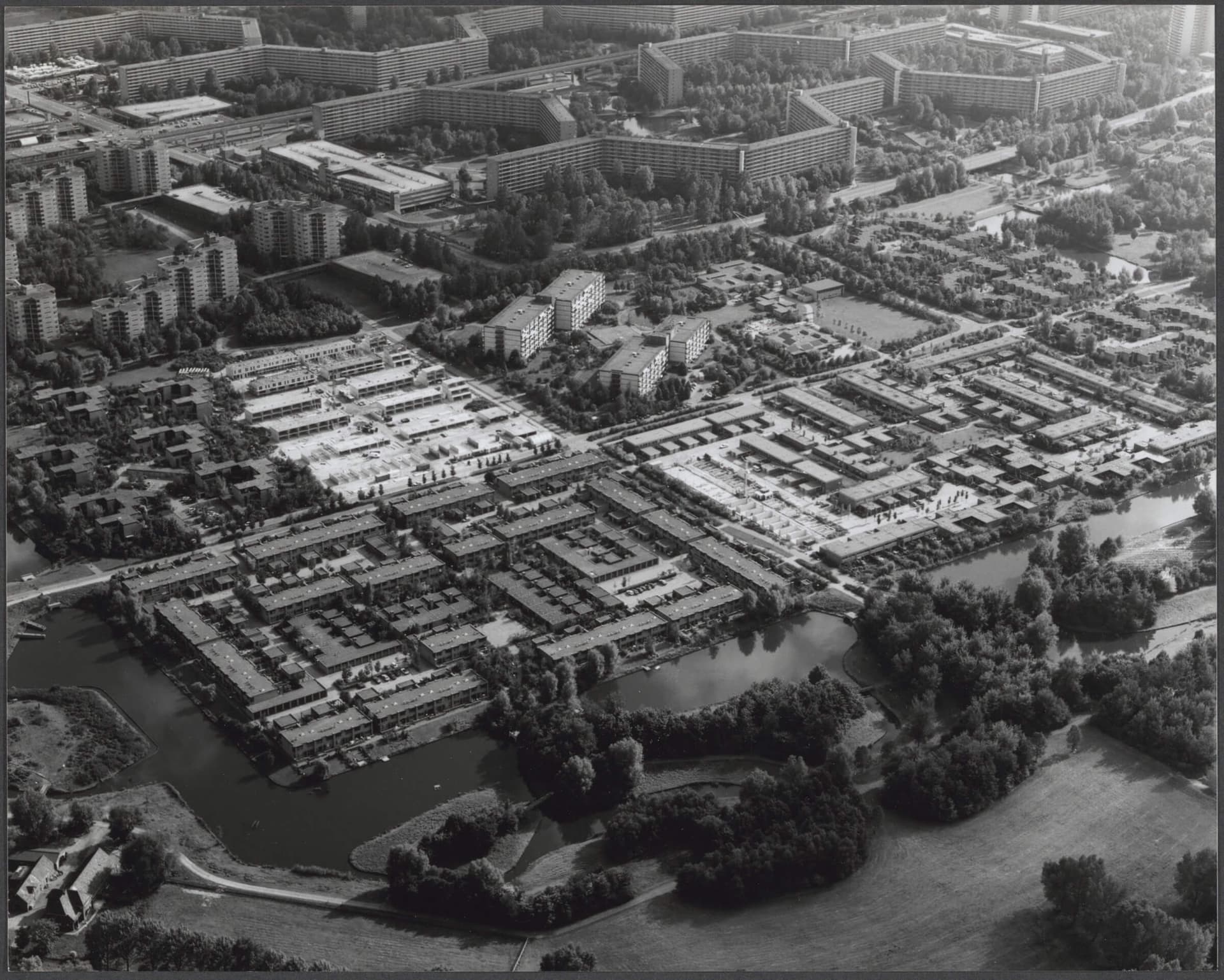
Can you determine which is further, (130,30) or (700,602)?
(130,30)

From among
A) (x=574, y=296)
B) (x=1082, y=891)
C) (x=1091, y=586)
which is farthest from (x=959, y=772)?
(x=574, y=296)

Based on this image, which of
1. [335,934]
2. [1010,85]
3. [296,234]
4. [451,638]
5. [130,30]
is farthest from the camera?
[130,30]

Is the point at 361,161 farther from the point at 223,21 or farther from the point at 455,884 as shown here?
the point at 455,884

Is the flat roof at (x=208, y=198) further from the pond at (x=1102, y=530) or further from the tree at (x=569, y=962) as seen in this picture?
the tree at (x=569, y=962)

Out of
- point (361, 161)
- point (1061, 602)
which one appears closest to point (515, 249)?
point (361, 161)

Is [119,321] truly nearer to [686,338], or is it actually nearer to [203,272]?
[203,272]
